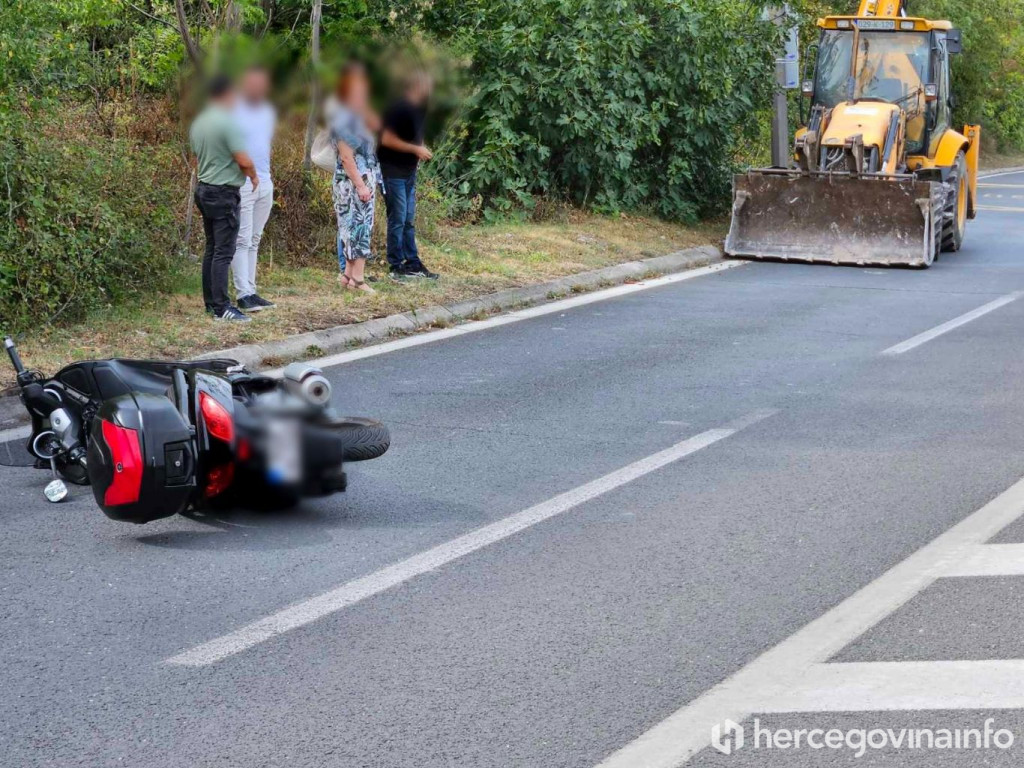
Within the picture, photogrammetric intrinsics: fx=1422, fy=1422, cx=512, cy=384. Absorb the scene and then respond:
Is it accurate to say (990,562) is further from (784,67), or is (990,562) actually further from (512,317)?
(784,67)

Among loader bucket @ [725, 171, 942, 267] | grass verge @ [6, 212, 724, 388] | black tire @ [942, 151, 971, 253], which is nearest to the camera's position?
grass verge @ [6, 212, 724, 388]

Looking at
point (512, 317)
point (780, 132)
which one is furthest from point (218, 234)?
point (780, 132)

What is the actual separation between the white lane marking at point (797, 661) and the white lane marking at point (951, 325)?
15.4ft

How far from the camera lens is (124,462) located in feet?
18.1

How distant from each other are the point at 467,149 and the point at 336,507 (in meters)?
12.1

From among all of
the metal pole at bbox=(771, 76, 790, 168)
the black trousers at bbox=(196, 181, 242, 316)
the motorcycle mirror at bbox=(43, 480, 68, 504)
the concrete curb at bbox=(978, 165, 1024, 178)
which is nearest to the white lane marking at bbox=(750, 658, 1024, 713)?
the motorcycle mirror at bbox=(43, 480, 68, 504)

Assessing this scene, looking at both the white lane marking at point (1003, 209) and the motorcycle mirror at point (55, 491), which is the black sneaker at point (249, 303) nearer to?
the motorcycle mirror at point (55, 491)

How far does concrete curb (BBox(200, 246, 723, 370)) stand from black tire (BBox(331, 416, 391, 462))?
3.34 m

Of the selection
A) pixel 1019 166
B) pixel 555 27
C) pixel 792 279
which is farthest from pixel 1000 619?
pixel 1019 166

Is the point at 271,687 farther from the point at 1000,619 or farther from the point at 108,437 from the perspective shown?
the point at 1000,619

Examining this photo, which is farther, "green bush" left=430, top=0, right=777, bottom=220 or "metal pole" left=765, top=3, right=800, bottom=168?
"metal pole" left=765, top=3, right=800, bottom=168

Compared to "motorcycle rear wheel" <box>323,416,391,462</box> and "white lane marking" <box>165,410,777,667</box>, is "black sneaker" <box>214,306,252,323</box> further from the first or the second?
"motorcycle rear wheel" <box>323,416,391,462</box>

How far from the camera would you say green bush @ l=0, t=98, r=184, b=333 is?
32.3 ft

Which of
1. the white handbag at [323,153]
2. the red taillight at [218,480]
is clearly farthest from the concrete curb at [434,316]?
the red taillight at [218,480]
